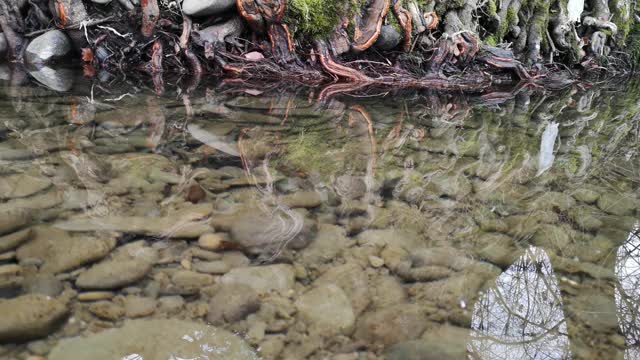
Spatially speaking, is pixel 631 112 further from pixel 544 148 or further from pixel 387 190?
pixel 387 190

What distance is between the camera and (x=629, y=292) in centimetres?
173

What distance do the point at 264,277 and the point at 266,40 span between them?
483cm

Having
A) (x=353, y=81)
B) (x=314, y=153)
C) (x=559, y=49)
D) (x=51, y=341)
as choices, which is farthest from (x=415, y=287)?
(x=559, y=49)

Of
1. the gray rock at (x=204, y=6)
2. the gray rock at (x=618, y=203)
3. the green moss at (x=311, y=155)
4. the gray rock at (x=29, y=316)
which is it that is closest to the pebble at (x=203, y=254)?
the gray rock at (x=29, y=316)

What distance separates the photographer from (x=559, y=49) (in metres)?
9.27

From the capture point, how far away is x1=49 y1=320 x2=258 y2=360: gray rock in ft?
3.91

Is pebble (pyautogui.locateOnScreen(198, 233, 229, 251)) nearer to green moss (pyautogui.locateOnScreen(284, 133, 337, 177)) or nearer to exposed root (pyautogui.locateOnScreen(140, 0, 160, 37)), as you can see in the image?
green moss (pyautogui.locateOnScreen(284, 133, 337, 177))

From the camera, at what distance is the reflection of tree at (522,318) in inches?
55.4

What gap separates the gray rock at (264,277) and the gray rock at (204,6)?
4524mm

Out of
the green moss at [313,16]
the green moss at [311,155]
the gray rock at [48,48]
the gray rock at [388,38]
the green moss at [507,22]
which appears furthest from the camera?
the green moss at [507,22]

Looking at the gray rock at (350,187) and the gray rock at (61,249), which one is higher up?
the gray rock at (350,187)

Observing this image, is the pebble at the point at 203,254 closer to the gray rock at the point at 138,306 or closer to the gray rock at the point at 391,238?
the gray rock at the point at 138,306

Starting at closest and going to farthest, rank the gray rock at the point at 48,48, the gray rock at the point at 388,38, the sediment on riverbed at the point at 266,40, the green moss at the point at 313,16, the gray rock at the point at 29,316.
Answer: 1. the gray rock at the point at 29,316
2. the gray rock at the point at 48,48
3. the sediment on riverbed at the point at 266,40
4. the green moss at the point at 313,16
5. the gray rock at the point at 388,38

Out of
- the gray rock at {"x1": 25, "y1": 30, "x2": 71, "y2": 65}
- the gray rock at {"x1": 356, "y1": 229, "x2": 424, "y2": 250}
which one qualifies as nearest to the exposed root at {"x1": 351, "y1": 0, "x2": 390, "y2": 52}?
the gray rock at {"x1": 25, "y1": 30, "x2": 71, "y2": 65}
